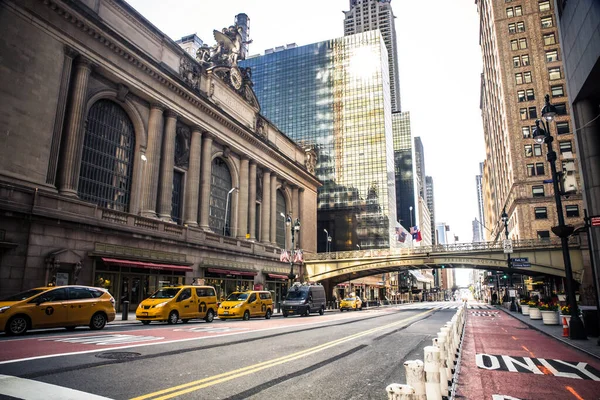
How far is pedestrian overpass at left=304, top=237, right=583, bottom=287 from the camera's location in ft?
141

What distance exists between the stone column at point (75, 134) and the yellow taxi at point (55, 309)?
42.9 ft

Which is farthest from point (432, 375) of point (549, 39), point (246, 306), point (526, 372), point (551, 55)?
point (549, 39)

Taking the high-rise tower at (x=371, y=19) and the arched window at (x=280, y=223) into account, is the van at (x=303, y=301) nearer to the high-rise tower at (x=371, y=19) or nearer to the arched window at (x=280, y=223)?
the arched window at (x=280, y=223)

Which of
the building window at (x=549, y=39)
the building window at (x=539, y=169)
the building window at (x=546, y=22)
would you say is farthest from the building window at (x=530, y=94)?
the building window at (x=546, y=22)

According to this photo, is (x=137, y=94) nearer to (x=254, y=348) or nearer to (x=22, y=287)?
(x=22, y=287)

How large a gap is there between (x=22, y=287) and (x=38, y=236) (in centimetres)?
294

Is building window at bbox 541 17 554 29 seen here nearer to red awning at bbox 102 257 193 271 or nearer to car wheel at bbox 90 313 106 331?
red awning at bbox 102 257 193 271

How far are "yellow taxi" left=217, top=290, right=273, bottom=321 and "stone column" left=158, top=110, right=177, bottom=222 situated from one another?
40.5 feet

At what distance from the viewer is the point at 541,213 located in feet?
188

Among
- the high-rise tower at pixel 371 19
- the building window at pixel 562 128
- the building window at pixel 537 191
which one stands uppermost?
the high-rise tower at pixel 371 19

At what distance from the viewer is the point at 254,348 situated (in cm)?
1076

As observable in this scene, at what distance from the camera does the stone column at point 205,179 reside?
1563 inches

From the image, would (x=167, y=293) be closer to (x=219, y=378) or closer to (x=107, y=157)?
(x=219, y=378)

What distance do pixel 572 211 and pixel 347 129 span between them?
5776cm
